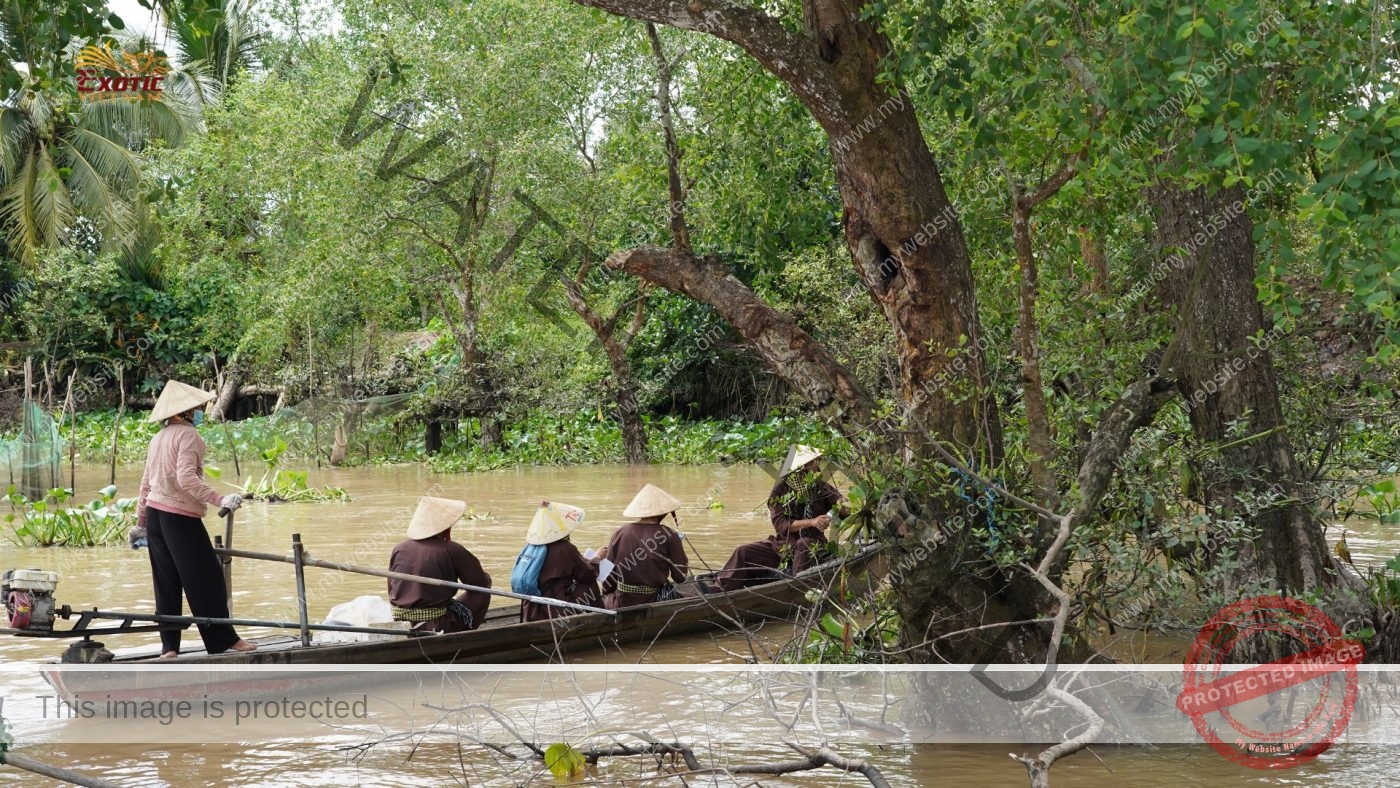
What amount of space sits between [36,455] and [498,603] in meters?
7.60

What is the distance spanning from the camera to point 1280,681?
21.3 ft

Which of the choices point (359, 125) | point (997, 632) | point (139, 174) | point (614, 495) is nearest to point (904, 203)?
point (997, 632)

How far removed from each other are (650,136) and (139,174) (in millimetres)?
14989

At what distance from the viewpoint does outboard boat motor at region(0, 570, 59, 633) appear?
6348 millimetres

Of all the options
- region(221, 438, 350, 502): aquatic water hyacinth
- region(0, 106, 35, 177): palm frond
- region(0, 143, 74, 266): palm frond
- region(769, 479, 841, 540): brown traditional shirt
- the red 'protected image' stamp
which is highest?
region(0, 106, 35, 177): palm frond

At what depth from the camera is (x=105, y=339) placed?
26.4 meters

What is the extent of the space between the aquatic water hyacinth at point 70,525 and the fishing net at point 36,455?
223 cm

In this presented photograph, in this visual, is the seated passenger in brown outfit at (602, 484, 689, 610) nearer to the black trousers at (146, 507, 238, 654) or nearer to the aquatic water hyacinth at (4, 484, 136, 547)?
the black trousers at (146, 507, 238, 654)

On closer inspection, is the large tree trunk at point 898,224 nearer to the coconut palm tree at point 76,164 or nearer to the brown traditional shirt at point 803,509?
the brown traditional shirt at point 803,509

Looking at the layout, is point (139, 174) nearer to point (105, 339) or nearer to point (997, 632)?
point (105, 339)

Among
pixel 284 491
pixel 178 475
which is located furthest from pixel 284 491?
pixel 178 475

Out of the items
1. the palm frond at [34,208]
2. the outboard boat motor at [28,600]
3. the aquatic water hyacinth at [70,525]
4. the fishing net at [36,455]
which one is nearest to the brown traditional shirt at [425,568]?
the outboard boat motor at [28,600]

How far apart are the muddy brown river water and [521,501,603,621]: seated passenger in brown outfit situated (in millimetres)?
392

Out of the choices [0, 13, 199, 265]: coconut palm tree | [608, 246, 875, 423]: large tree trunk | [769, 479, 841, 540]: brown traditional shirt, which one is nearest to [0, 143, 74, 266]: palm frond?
[0, 13, 199, 265]: coconut palm tree
